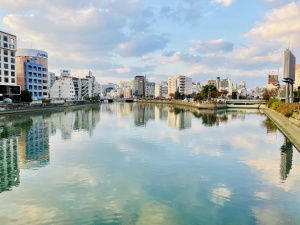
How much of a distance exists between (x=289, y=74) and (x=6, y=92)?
98945 mm

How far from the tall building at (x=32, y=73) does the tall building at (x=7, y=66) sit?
19.5 metres

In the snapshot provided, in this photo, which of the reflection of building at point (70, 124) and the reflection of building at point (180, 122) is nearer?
the reflection of building at point (70, 124)

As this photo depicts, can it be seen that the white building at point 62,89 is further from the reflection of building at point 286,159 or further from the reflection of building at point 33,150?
→ the reflection of building at point 286,159

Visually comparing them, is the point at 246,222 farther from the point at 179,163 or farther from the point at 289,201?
the point at 179,163

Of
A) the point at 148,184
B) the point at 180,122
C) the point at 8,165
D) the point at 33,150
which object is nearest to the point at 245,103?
the point at 180,122

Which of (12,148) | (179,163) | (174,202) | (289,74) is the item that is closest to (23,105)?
(12,148)

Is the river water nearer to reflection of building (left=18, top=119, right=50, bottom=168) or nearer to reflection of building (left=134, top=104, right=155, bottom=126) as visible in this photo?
reflection of building (left=18, top=119, right=50, bottom=168)

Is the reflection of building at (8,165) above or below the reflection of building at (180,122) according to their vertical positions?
below

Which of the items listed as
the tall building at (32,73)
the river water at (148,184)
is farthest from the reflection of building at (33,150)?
the tall building at (32,73)

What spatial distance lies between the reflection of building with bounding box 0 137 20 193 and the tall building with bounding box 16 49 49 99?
8494 centimetres

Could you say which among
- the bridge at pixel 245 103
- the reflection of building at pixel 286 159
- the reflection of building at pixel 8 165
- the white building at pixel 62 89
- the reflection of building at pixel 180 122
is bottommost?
the reflection of building at pixel 286 159

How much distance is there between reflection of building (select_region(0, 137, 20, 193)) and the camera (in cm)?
1778

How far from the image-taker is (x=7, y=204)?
14242 mm

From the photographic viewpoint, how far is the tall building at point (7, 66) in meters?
82.3
